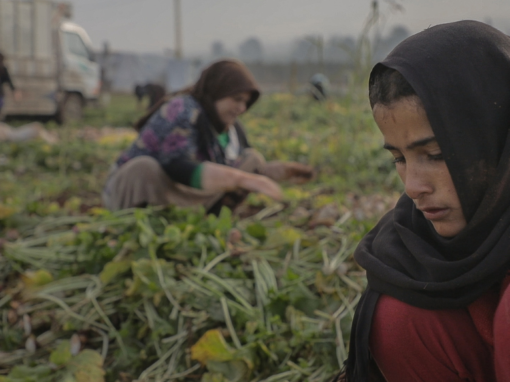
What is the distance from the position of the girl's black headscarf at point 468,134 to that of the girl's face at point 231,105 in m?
1.83

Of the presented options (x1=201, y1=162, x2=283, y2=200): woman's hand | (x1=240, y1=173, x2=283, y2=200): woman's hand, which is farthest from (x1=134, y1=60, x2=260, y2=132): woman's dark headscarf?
(x1=240, y1=173, x2=283, y2=200): woman's hand

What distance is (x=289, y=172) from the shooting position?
298cm

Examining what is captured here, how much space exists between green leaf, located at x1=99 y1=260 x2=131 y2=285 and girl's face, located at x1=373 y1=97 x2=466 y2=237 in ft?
4.19

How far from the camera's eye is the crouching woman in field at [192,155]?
2.67 m

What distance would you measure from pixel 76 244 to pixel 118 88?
16825 mm

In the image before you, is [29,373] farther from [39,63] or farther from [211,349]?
[39,63]

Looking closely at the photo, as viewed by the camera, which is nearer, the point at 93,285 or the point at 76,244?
the point at 93,285

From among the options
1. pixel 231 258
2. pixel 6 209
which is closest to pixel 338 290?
pixel 231 258

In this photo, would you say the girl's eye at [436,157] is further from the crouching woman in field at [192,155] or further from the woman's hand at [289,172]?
the woman's hand at [289,172]

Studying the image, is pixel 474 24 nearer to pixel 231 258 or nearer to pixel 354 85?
pixel 231 258

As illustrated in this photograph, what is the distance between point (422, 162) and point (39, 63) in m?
10.6

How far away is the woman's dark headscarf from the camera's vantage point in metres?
2.77

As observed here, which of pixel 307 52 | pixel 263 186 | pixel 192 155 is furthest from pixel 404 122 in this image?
pixel 307 52

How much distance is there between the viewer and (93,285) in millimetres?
2039
